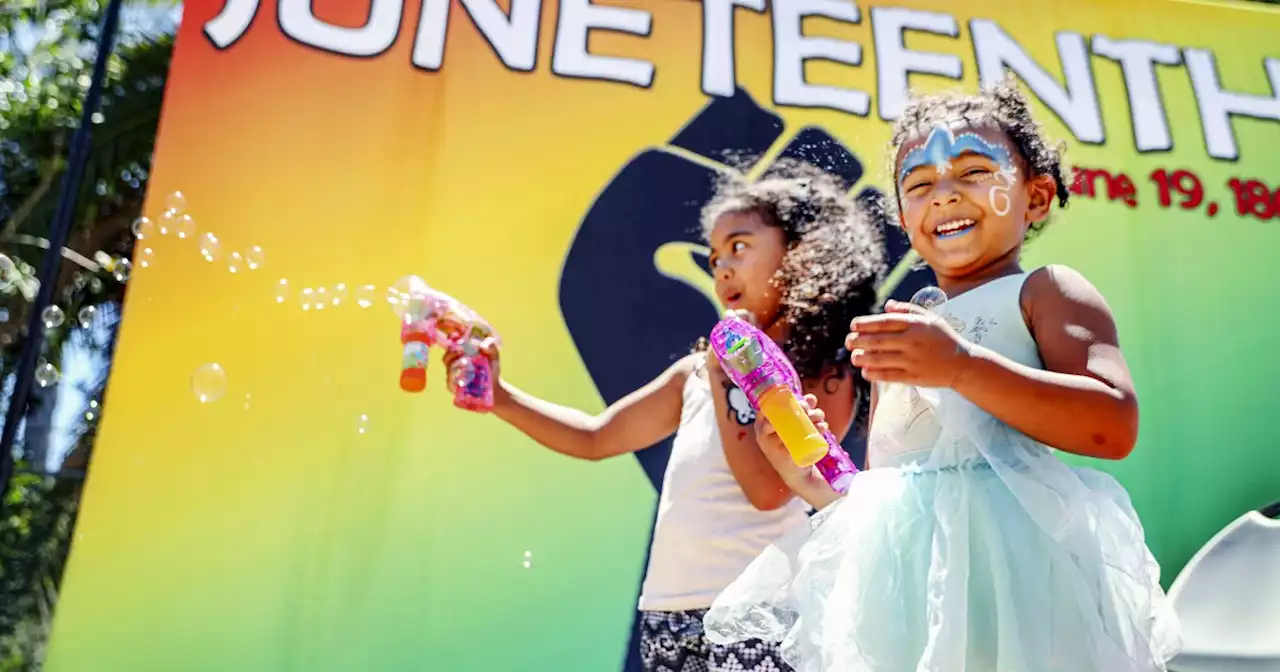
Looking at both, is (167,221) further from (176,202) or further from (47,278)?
(47,278)

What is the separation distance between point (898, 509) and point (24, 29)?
435 cm

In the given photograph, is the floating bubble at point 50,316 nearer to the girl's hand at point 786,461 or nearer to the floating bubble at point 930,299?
the girl's hand at point 786,461

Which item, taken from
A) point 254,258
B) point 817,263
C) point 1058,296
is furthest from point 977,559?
point 254,258

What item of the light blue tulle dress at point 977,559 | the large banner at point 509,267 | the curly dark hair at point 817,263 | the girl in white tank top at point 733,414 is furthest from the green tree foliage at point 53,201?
the light blue tulle dress at point 977,559

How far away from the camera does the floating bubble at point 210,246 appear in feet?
7.36

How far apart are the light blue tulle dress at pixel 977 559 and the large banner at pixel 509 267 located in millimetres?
1326

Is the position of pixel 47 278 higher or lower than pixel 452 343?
higher

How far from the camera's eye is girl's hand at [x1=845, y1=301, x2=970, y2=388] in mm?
913

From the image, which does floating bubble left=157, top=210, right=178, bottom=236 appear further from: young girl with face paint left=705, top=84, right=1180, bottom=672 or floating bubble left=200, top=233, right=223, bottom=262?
young girl with face paint left=705, top=84, right=1180, bottom=672


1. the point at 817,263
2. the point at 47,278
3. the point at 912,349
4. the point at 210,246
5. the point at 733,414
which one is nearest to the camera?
the point at 912,349

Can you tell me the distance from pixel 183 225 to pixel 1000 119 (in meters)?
1.83

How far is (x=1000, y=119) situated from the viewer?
3.84 feet

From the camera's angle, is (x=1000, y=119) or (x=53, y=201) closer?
(x=1000, y=119)

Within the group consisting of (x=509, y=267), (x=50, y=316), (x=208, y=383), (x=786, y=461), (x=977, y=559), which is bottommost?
(x=977, y=559)
